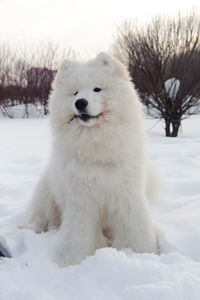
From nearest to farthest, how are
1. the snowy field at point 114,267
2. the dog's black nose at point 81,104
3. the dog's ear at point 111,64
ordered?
the snowy field at point 114,267 < the dog's black nose at point 81,104 < the dog's ear at point 111,64

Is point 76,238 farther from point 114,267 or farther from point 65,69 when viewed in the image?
point 65,69

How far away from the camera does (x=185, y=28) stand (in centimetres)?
848

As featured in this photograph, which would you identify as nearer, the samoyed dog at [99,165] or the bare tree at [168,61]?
the samoyed dog at [99,165]

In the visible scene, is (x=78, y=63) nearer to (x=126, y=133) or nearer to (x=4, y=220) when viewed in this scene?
(x=126, y=133)

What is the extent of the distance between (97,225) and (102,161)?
574 millimetres

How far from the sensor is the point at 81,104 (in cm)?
215

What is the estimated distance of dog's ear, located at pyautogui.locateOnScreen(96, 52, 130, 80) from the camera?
247 cm

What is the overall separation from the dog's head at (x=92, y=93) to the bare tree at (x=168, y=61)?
7.01 m

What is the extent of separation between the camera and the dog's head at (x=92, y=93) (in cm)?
221

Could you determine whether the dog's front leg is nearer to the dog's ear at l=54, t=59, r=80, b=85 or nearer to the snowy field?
the snowy field

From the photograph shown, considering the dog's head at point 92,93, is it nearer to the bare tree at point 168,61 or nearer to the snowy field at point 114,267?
the snowy field at point 114,267

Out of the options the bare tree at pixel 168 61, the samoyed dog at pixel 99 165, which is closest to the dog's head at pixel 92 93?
the samoyed dog at pixel 99 165

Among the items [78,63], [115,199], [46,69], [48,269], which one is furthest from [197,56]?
[46,69]

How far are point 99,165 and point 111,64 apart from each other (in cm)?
95
